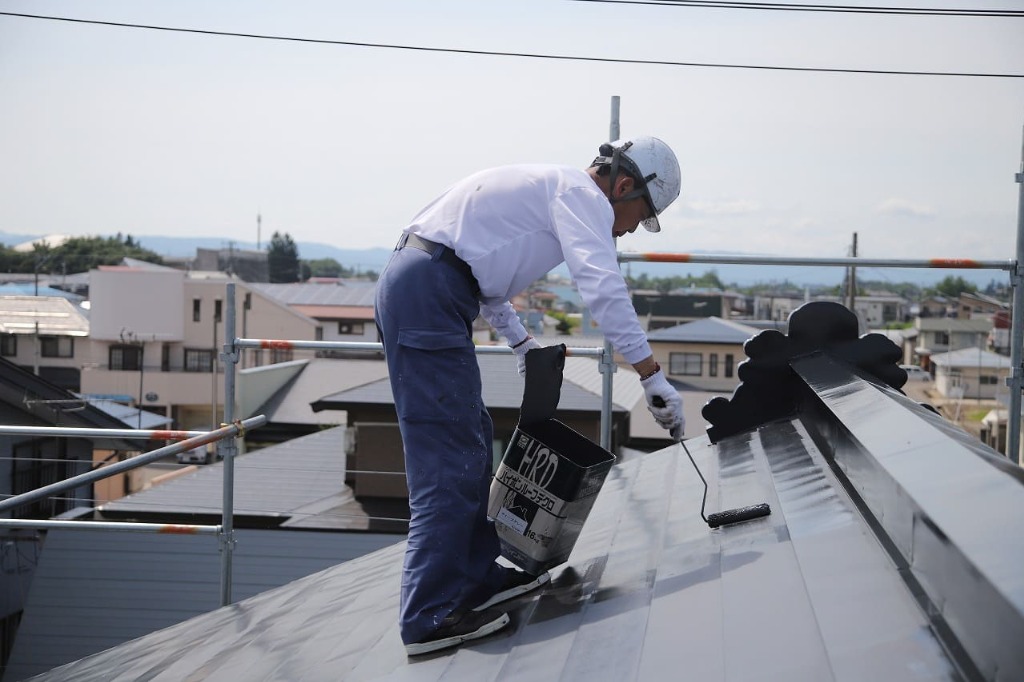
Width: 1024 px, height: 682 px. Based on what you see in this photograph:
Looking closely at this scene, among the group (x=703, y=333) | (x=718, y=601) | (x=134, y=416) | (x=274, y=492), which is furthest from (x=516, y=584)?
(x=703, y=333)

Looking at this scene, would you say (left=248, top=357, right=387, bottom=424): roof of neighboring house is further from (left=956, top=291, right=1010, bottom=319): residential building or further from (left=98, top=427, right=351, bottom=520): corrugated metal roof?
(left=956, top=291, right=1010, bottom=319): residential building

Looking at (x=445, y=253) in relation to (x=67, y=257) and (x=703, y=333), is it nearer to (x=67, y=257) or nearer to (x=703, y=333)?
(x=703, y=333)

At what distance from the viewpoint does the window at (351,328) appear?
3922 centimetres

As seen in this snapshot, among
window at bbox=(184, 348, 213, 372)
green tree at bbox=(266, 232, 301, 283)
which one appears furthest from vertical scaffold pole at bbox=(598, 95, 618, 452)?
green tree at bbox=(266, 232, 301, 283)

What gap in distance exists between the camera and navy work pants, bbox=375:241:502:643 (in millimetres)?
2156

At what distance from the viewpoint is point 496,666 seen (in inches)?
75.3

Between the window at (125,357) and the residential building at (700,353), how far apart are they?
1676 centimetres

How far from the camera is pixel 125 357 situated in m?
32.1

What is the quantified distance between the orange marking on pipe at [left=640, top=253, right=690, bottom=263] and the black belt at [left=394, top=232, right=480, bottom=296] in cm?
191

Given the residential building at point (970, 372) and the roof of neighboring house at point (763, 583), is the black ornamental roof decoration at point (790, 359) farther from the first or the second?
the residential building at point (970, 372)

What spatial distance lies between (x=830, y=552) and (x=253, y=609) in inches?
80.4

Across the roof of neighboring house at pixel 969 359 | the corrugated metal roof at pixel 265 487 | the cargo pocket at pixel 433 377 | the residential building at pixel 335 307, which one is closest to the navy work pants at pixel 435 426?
the cargo pocket at pixel 433 377

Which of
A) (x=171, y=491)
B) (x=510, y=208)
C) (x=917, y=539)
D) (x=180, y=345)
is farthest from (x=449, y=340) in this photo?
(x=180, y=345)

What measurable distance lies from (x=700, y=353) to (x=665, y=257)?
2400 centimetres
